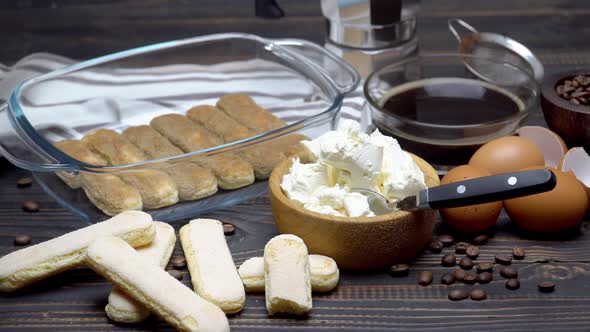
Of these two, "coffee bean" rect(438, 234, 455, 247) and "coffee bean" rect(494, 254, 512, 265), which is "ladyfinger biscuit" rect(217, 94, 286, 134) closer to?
"coffee bean" rect(438, 234, 455, 247)

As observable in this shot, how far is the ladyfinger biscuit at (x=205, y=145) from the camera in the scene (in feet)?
6.54

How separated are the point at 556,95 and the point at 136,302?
3.62 feet

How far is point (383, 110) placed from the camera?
6.72 ft

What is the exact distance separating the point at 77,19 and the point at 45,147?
140cm

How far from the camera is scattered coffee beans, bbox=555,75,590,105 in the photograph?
2.06 metres

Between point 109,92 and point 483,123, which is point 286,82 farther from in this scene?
point 483,123

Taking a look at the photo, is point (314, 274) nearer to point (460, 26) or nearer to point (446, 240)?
point (446, 240)

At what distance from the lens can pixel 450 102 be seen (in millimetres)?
2189

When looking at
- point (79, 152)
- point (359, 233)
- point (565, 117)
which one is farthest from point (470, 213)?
point (79, 152)

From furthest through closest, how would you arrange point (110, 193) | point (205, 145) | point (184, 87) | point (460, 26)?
point (460, 26)
point (184, 87)
point (205, 145)
point (110, 193)

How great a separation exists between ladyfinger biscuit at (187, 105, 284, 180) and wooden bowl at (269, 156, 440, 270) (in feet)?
0.85

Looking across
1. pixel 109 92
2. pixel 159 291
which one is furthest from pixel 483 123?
pixel 109 92

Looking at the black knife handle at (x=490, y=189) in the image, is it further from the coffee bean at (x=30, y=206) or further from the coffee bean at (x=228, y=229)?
the coffee bean at (x=30, y=206)

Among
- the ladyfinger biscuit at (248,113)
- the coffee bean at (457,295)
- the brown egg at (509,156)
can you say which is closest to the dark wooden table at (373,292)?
the coffee bean at (457,295)
